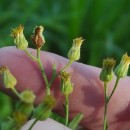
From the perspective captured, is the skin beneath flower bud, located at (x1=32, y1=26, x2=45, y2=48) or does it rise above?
beneath

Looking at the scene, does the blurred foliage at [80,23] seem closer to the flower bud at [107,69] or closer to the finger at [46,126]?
the flower bud at [107,69]

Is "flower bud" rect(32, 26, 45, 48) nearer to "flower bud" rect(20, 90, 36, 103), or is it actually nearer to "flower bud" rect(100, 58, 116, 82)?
"flower bud" rect(100, 58, 116, 82)

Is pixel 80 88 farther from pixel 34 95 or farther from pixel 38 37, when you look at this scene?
pixel 34 95

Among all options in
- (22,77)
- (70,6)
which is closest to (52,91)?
(22,77)

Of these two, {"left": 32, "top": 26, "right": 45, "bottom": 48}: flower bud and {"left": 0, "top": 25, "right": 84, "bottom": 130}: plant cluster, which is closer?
Answer: {"left": 0, "top": 25, "right": 84, "bottom": 130}: plant cluster

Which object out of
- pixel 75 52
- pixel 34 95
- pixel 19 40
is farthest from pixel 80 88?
pixel 34 95

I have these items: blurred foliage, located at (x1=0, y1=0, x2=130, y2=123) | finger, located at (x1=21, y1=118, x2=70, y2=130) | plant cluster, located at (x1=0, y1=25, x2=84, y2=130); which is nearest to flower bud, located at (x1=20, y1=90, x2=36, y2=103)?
plant cluster, located at (x1=0, y1=25, x2=84, y2=130)
